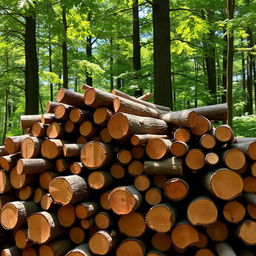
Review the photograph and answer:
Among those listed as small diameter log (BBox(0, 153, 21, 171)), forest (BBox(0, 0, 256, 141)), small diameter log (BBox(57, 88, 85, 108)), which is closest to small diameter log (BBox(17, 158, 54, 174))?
small diameter log (BBox(0, 153, 21, 171))

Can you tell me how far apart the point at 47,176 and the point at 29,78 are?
7.23 metres

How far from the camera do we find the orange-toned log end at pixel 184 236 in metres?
2.97

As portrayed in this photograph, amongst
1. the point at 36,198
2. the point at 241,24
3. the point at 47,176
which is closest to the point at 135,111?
the point at 47,176

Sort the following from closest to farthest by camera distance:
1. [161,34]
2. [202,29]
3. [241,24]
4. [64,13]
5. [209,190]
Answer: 1. [209,190]
2. [241,24]
3. [161,34]
4. [202,29]
5. [64,13]

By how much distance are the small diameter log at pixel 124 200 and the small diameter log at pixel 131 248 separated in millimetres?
316

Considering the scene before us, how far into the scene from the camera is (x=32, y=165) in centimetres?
358

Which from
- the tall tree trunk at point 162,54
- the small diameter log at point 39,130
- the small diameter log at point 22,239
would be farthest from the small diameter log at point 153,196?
the tall tree trunk at point 162,54

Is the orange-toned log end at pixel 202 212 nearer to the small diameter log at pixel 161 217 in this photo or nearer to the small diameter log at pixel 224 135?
the small diameter log at pixel 161 217

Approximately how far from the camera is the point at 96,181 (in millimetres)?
3436

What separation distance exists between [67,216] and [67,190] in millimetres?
340

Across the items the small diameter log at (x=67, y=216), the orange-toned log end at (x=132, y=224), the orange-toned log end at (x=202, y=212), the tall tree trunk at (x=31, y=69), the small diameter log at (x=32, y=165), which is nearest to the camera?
the orange-toned log end at (x=202, y=212)

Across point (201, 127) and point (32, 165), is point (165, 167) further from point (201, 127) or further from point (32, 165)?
point (32, 165)

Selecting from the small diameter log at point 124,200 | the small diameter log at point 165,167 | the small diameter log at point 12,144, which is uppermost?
the small diameter log at point 12,144

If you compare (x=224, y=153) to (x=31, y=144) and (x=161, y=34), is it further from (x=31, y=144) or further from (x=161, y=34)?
(x=161, y=34)
